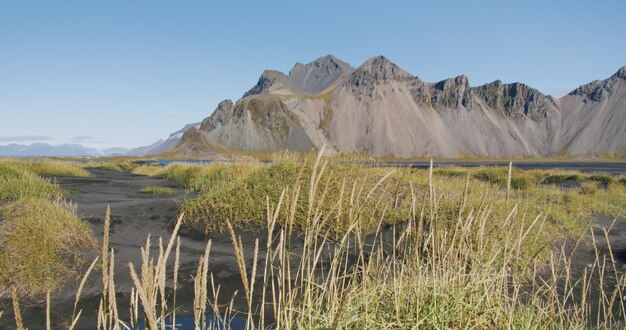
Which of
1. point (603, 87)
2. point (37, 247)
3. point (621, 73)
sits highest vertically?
point (621, 73)

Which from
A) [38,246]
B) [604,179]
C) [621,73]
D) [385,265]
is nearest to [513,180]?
[604,179]

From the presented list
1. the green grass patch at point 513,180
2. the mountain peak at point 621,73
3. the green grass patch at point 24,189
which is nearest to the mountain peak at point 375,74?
the mountain peak at point 621,73

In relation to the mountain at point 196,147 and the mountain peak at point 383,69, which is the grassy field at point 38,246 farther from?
the mountain peak at point 383,69

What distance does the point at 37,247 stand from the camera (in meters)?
7.81

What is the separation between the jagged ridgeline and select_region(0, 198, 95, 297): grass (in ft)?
502

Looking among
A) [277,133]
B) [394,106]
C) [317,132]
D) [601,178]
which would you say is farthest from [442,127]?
[601,178]

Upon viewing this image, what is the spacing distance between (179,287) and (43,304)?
220 centimetres

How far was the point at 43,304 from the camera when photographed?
23.1 ft

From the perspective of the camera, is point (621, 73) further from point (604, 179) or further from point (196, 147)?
point (604, 179)

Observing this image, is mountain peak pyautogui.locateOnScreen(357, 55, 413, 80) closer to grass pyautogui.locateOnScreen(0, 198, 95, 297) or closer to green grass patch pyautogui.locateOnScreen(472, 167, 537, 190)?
green grass patch pyautogui.locateOnScreen(472, 167, 537, 190)

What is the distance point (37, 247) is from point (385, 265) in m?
6.24

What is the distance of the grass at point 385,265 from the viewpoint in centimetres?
237

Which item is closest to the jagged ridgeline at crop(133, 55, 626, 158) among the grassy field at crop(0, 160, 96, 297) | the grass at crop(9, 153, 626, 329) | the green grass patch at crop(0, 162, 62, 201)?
the green grass patch at crop(0, 162, 62, 201)

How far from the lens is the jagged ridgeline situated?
167875 mm
